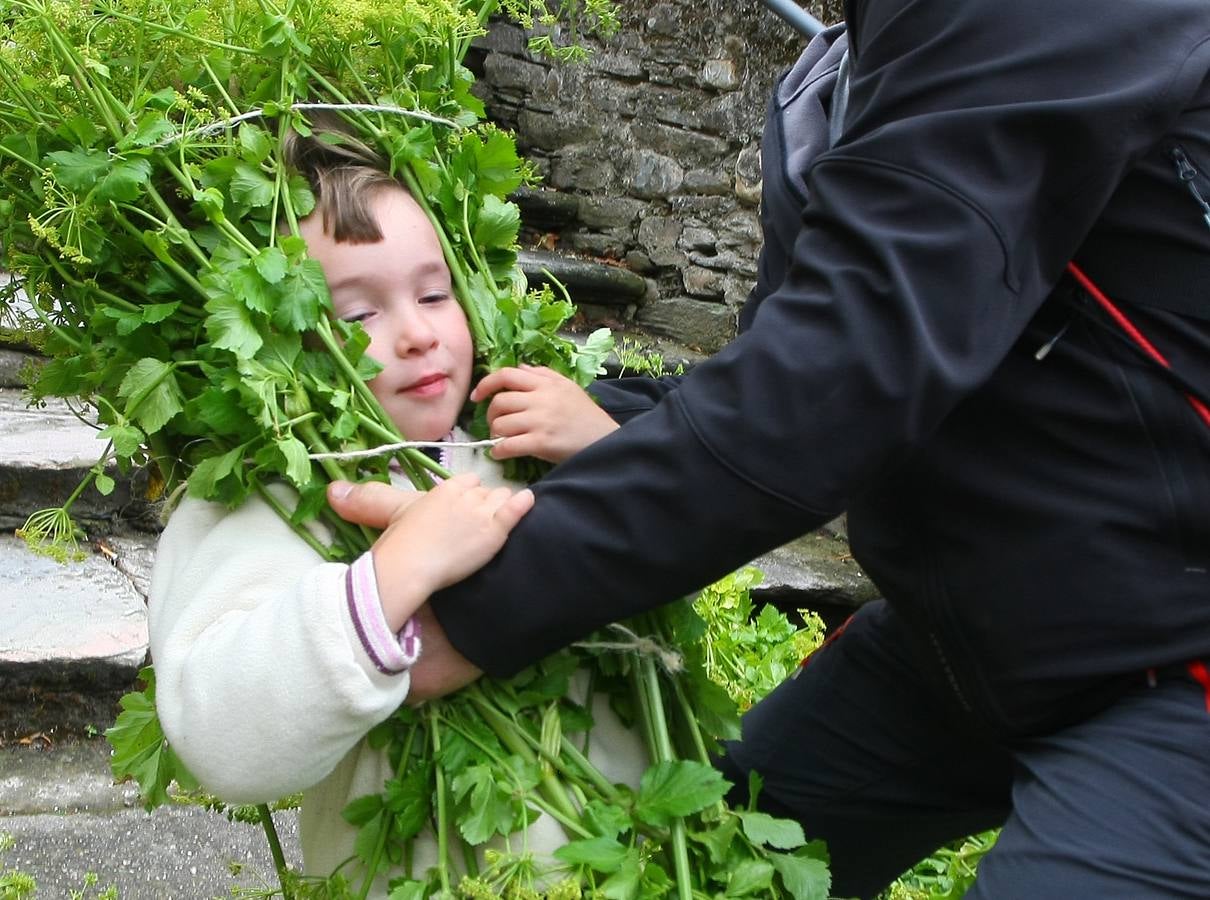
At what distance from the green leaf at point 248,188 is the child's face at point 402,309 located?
73mm

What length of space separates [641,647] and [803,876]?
287mm

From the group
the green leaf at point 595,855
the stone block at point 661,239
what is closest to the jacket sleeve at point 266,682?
the green leaf at point 595,855

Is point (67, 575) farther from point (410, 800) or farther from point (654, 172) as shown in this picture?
point (654, 172)

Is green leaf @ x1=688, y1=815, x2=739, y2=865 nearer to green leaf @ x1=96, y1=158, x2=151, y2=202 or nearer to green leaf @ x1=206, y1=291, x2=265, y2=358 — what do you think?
green leaf @ x1=206, y1=291, x2=265, y2=358

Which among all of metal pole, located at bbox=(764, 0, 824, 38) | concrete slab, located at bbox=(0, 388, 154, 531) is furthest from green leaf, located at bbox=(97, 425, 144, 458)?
metal pole, located at bbox=(764, 0, 824, 38)

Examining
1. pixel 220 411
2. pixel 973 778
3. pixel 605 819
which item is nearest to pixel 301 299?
pixel 220 411

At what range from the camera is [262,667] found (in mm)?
1057

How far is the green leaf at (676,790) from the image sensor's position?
1.14 metres

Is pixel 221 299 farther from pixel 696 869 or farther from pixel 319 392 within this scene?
pixel 696 869

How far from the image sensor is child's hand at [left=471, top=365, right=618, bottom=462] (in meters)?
1.31

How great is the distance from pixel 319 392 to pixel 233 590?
→ 0.23 meters

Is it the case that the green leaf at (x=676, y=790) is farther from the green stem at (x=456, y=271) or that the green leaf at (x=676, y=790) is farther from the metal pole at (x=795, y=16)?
the metal pole at (x=795, y=16)

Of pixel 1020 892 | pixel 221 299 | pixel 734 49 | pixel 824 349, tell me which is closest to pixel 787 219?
pixel 824 349

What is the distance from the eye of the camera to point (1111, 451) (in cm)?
111
